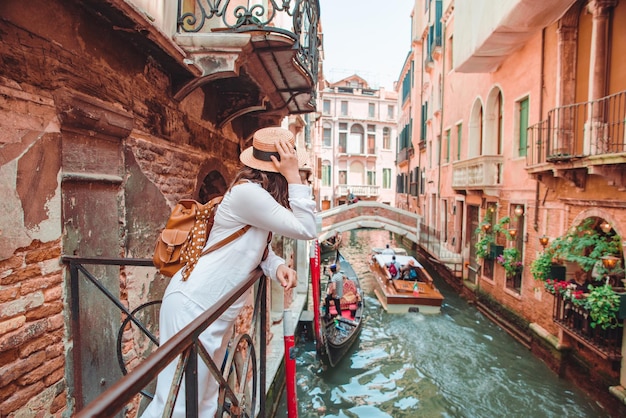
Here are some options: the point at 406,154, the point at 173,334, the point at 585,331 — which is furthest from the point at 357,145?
the point at 173,334

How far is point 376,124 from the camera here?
38344mm

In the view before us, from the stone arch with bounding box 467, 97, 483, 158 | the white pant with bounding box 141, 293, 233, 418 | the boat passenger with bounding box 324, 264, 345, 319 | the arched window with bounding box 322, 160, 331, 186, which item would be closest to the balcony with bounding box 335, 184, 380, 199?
the arched window with bounding box 322, 160, 331, 186

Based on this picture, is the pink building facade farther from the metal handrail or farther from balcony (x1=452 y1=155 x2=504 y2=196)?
the metal handrail

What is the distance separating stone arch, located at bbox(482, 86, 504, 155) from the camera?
11922 mm

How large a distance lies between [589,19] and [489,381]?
7381 mm

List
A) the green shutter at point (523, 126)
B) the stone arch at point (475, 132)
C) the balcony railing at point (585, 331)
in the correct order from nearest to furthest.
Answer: the balcony railing at point (585, 331)
the green shutter at point (523, 126)
the stone arch at point (475, 132)

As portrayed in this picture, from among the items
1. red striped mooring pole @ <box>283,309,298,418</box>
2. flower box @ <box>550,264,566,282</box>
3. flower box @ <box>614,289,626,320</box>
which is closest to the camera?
red striped mooring pole @ <box>283,309,298,418</box>

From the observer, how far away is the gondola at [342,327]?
355 inches

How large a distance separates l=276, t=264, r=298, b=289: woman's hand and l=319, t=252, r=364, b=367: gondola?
23.8ft

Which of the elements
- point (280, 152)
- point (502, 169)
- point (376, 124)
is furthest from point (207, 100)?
point (376, 124)

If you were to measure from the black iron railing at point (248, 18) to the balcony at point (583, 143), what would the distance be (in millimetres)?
4607

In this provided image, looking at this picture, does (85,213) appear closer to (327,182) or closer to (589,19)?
(589,19)

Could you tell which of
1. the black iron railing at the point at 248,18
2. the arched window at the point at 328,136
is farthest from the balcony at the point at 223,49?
the arched window at the point at 328,136

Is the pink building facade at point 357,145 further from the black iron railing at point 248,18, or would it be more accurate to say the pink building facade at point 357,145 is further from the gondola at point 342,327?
the black iron railing at point 248,18
